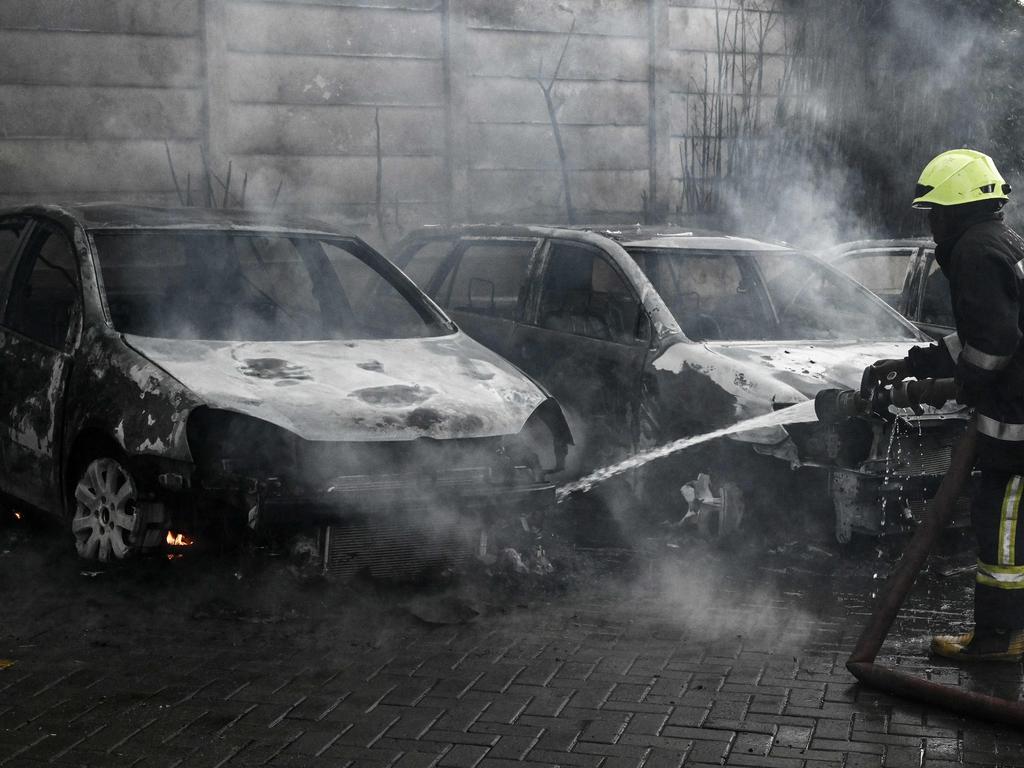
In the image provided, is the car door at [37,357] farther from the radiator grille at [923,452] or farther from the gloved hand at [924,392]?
the radiator grille at [923,452]

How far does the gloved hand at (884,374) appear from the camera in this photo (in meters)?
5.46

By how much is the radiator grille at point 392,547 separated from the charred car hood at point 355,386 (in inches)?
15.4

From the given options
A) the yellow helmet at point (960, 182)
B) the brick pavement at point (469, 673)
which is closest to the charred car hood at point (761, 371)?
the brick pavement at point (469, 673)

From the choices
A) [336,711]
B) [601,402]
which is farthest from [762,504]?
[336,711]

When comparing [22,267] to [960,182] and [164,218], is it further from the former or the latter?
[960,182]

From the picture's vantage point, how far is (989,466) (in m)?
5.23

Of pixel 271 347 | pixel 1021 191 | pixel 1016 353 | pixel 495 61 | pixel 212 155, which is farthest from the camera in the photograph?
pixel 1021 191

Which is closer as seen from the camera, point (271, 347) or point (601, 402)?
point (271, 347)

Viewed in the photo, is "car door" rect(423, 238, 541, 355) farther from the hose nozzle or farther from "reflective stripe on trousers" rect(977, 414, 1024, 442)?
"reflective stripe on trousers" rect(977, 414, 1024, 442)

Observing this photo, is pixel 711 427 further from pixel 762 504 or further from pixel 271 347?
pixel 271 347

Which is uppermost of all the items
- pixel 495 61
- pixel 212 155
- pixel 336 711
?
pixel 495 61

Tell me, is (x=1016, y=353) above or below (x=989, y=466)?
above

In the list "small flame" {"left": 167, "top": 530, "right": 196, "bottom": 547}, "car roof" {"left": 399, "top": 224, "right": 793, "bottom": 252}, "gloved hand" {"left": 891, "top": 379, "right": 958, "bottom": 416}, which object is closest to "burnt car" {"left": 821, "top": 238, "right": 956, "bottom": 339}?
"car roof" {"left": 399, "top": 224, "right": 793, "bottom": 252}

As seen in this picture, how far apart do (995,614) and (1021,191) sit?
9.98 m
